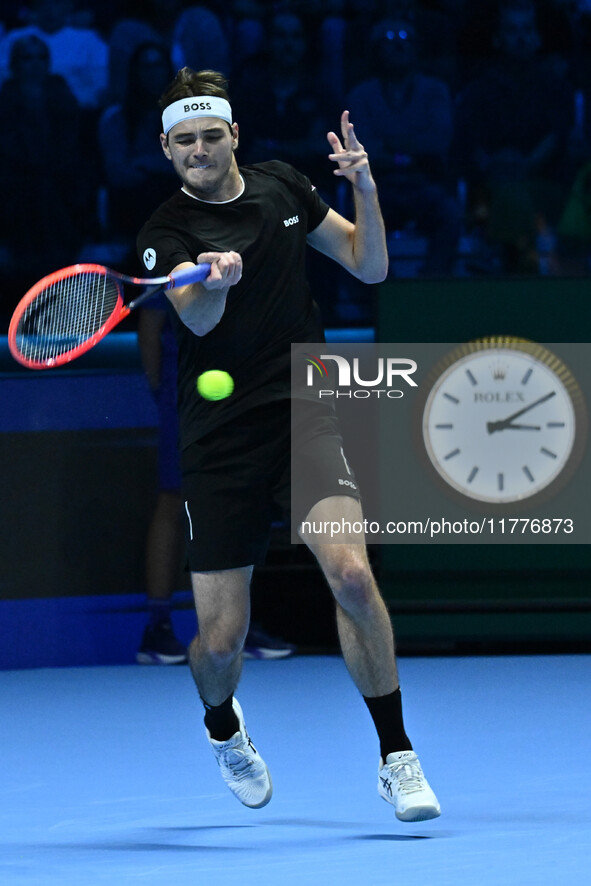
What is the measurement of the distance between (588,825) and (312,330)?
1338 mm

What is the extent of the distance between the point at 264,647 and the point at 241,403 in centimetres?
282

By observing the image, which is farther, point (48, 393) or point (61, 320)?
point (48, 393)

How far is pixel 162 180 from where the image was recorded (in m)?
8.70

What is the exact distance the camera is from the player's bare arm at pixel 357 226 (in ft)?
11.8

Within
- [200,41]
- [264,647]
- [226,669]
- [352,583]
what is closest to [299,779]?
Answer: [226,669]

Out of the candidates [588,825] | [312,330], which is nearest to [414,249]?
[312,330]

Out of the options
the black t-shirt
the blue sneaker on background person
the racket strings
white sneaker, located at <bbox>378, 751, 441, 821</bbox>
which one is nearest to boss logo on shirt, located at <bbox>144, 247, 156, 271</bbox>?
the black t-shirt

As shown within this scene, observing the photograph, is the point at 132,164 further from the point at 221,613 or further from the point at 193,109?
the point at 221,613

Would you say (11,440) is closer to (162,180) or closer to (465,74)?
(162,180)

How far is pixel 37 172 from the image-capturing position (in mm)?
8672

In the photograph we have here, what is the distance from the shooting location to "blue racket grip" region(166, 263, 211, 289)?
3.23 metres

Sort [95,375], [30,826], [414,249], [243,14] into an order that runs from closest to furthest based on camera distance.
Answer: [30,826], [95,375], [414,249], [243,14]

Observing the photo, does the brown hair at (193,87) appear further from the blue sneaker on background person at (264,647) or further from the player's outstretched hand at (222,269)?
the blue sneaker on background person at (264,647)

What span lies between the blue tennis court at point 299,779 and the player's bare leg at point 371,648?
11cm
